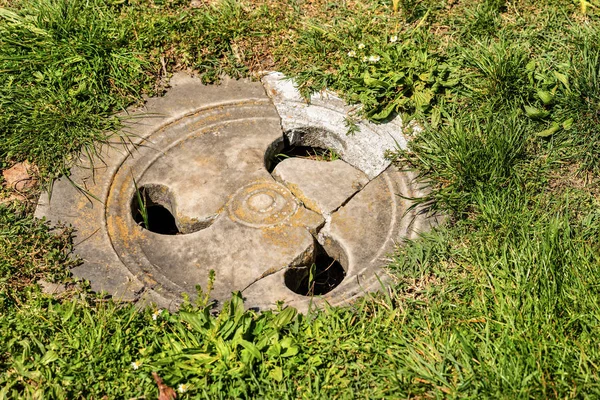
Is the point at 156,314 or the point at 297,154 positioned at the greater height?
the point at 156,314

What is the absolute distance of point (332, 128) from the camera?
438cm

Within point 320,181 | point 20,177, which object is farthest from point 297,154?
point 20,177

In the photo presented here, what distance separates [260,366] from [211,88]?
1.97 metres

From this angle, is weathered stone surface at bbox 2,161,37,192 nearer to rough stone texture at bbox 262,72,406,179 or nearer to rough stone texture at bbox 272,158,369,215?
rough stone texture at bbox 272,158,369,215

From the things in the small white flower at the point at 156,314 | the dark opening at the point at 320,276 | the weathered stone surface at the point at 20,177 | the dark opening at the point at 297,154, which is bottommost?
the dark opening at the point at 320,276

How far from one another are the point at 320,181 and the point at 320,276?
526 millimetres

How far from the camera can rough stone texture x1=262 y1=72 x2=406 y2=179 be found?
4.26 m

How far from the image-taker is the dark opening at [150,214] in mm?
4042

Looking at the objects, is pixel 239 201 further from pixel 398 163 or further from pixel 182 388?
pixel 182 388

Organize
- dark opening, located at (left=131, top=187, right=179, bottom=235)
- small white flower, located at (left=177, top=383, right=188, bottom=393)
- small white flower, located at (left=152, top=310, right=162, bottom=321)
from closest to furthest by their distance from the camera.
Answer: small white flower, located at (left=177, top=383, right=188, bottom=393)
small white flower, located at (left=152, top=310, right=162, bottom=321)
dark opening, located at (left=131, top=187, right=179, bottom=235)

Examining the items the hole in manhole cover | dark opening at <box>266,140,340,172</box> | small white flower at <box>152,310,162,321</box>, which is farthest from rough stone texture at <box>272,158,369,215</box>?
Result: small white flower at <box>152,310,162,321</box>

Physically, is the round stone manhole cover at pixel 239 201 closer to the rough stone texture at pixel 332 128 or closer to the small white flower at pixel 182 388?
the rough stone texture at pixel 332 128

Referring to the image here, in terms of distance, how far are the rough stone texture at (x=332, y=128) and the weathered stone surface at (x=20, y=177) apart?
55.6 inches

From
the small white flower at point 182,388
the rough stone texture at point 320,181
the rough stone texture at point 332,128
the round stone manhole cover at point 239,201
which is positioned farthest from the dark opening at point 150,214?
the small white flower at point 182,388
